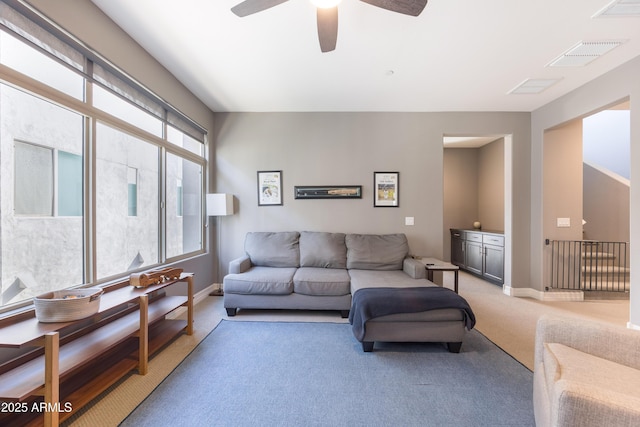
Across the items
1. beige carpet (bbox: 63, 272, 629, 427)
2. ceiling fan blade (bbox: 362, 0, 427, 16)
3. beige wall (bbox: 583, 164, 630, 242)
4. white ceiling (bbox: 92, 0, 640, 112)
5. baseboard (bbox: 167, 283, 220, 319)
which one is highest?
white ceiling (bbox: 92, 0, 640, 112)

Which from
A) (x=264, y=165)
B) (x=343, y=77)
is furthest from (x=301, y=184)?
(x=343, y=77)

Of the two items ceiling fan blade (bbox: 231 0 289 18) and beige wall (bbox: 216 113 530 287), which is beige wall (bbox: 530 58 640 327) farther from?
ceiling fan blade (bbox: 231 0 289 18)

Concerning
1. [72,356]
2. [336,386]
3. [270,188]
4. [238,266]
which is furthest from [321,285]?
[72,356]

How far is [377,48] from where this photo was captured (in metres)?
2.33

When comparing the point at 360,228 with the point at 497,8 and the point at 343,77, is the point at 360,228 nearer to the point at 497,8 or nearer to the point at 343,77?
the point at 343,77

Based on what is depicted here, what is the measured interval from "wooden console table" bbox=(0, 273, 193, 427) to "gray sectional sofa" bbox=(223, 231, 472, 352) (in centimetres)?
85

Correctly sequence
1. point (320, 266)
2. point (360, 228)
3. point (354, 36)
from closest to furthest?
point (354, 36)
point (320, 266)
point (360, 228)

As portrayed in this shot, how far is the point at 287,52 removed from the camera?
2387mm

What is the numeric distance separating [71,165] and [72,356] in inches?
53.3

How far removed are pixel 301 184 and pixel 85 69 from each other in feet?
8.35

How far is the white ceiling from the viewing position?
191 centimetres

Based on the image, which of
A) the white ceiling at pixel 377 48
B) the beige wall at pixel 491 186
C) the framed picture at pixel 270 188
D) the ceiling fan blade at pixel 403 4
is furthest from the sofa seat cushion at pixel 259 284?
the beige wall at pixel 491 186

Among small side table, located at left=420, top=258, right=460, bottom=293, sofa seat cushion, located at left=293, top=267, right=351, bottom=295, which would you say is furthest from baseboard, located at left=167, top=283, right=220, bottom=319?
small side table, located at left=420, top=258, right=460, bottom=293

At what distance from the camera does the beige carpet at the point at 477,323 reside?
1.58 metres
